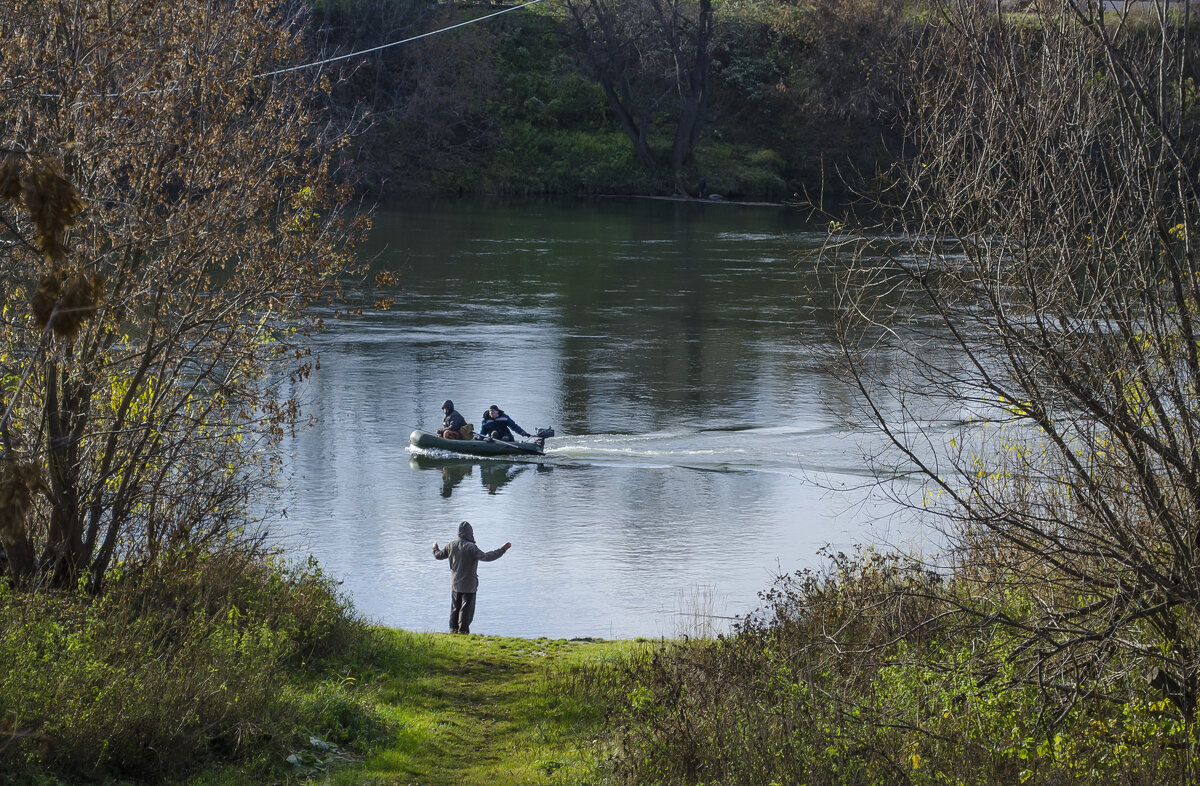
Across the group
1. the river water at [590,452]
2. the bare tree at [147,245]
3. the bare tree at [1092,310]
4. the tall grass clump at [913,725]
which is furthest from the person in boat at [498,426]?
the bare tree at [1092,310]

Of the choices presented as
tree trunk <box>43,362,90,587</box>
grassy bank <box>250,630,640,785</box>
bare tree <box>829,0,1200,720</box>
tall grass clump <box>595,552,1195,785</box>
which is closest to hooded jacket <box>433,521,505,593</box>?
grassy bank <box>250,630,640,785</box>

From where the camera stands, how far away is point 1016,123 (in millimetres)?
7805

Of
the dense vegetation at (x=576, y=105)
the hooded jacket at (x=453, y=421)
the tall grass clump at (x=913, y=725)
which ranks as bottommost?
the hooded jacket at (x=453, y=421)

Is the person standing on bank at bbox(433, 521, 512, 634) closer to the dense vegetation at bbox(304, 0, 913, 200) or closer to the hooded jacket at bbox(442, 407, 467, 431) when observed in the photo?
the hooded jacket at bbox(442, 407, 467, 431)

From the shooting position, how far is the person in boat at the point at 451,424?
2352cm

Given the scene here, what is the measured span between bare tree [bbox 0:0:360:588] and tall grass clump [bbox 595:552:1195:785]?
4587 mm

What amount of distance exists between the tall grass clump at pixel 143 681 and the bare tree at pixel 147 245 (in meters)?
0.84

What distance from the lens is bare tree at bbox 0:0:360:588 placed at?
404 inches

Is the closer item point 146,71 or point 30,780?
point 30,780

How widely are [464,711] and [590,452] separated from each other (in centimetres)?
1338

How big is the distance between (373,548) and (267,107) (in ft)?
27.3

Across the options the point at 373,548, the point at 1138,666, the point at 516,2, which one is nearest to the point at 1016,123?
the point at 1138,666

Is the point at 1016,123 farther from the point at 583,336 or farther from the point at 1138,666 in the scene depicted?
the point at 583,336

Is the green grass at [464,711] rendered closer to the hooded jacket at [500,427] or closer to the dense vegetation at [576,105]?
the hooded jacket at [500,427]
